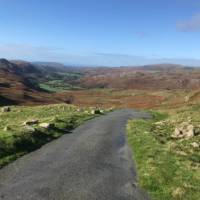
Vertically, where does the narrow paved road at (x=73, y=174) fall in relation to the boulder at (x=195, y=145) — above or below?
above

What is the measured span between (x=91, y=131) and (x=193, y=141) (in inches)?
408

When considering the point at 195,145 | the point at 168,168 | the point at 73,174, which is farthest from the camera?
the point at 195,145

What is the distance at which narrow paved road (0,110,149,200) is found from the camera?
16062 millimetres

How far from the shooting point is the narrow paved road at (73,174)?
16062 millimetres

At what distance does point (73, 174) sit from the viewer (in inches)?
760

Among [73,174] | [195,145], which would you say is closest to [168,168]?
[73,174]

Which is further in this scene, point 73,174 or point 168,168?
point 168,168

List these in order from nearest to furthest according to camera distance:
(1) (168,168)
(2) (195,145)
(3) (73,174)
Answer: (3) (73,174) < (1) (168,168) < (2) (195,145)

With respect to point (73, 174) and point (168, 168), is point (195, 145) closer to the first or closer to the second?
point (168, 168)

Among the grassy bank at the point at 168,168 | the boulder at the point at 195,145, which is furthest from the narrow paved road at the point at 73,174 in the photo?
the boulder at the point at 195,145

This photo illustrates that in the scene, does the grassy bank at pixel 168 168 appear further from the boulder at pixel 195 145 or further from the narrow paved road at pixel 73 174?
the narrow paved road at pixel 73 174

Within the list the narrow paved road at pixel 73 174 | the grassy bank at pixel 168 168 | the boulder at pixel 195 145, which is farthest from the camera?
the boulder at pixel 195 145

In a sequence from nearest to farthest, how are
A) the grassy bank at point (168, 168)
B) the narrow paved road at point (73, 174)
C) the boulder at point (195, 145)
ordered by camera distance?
the narrow paved road at point (73, 174)
the grassy bank at point (168, 168)
the boulder at point (195, 145)

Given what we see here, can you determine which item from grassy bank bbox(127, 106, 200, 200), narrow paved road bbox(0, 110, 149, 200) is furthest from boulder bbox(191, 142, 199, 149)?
narrow paved road bbox(0, 110, 149, 200)
